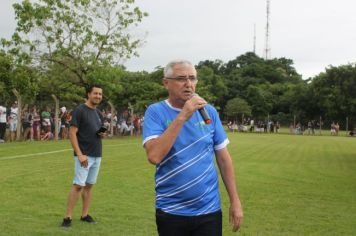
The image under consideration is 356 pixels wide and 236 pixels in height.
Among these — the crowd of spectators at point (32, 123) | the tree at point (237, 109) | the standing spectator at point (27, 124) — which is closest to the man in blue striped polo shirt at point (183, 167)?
the crowd of spectators at point (32, 123)

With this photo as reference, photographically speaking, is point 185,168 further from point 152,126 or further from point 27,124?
point 27,124

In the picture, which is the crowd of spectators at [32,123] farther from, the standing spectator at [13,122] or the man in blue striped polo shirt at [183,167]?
the man in blue striped polo shirt at [183,167]

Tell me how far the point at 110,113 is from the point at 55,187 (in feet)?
84.5

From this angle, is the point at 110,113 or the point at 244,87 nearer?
the point at 110,113

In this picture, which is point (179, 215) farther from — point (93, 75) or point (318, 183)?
point (93, 75)

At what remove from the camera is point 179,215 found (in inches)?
139

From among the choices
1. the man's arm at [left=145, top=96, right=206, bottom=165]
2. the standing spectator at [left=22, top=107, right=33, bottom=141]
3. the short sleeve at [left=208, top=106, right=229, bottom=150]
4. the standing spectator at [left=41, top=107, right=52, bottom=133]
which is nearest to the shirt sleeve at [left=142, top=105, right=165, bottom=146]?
the man's arm at [left=145, top=96, right=206, bottom=165]

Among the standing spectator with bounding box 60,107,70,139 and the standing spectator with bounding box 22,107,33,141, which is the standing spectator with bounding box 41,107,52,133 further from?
the standing spectator with bounding box 22,107,33,141

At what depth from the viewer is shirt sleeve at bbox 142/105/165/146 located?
3521 mm

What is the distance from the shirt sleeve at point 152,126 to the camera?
352 centimetres

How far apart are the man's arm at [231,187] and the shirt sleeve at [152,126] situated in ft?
1.73

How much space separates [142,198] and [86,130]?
108 inches

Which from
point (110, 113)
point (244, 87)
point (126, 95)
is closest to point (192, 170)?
point (110, 113)

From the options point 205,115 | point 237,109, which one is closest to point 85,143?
point 205,115
